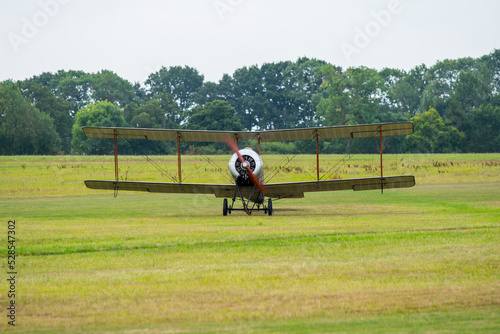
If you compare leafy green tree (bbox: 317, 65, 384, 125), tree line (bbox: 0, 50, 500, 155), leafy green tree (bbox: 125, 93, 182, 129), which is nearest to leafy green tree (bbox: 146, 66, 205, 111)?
tree line (bbox: 0, 50, 500, 155)

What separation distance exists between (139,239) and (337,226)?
515 cm

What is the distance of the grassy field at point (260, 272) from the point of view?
7227mm

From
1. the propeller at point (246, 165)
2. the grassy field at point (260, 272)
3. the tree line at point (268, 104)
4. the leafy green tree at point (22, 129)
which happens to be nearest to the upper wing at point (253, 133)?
the propeller at point (246, 165)

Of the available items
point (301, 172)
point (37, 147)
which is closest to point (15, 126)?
point (37, 147)

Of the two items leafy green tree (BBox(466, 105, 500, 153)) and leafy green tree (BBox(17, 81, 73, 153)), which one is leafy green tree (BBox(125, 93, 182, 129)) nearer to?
leafy green tree (BBox(17, 81, 73, 153))

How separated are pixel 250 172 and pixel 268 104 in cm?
7935

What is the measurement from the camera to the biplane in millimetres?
20609

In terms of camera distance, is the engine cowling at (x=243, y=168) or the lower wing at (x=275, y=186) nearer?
the engine cowling at (x=243, y=168)

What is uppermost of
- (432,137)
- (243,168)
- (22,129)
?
(22,129)

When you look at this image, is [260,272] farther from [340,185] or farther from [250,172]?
[340,185]

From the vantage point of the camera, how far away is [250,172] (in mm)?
20391

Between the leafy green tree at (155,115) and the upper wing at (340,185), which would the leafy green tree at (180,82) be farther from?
the upper wing at (340,185)

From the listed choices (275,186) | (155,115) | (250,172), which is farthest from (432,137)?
(250,172)

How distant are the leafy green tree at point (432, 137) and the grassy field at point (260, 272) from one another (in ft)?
189
